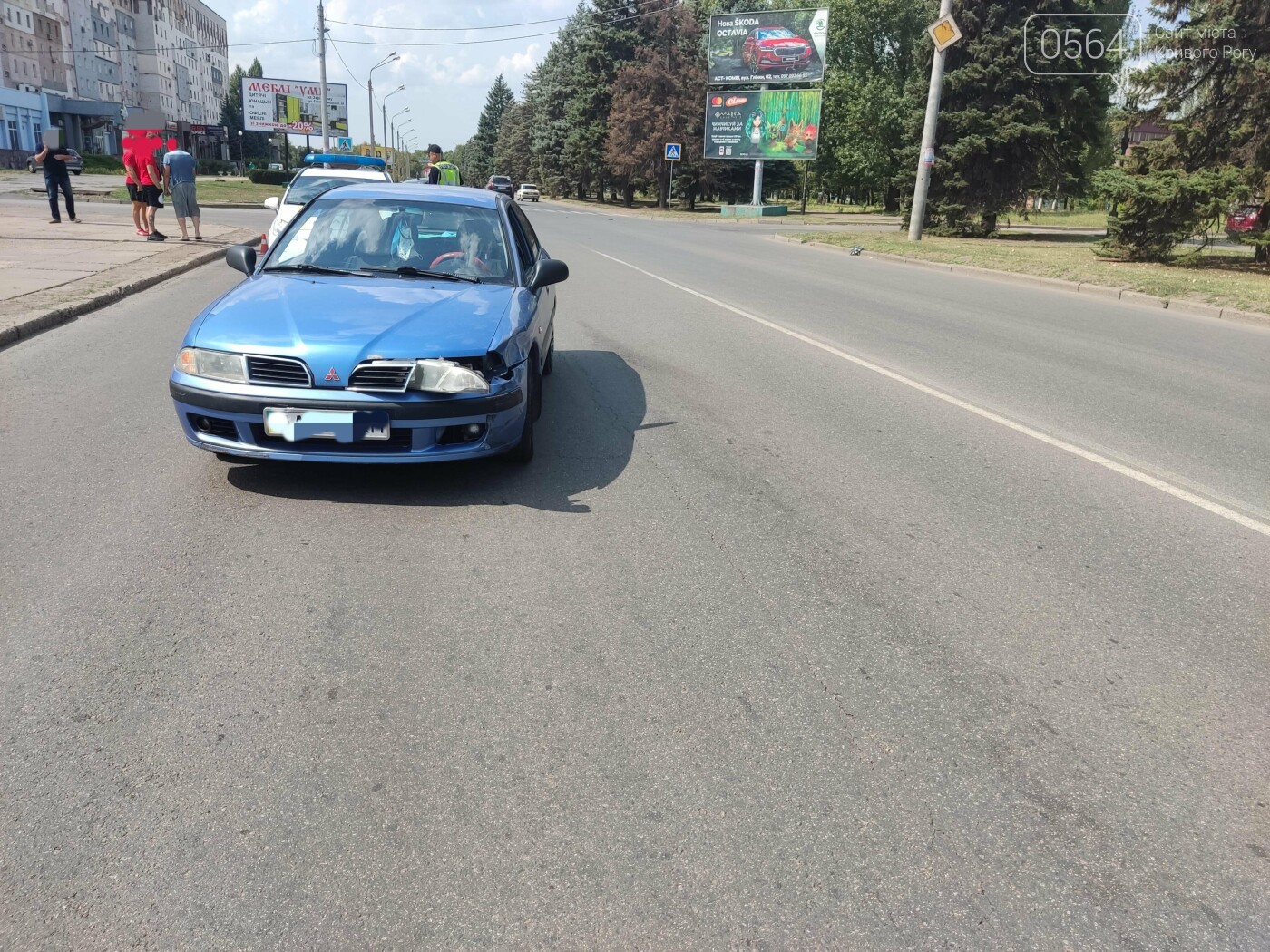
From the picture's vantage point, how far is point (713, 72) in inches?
2020

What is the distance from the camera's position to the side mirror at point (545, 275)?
244 inches

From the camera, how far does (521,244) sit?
6.77 metres

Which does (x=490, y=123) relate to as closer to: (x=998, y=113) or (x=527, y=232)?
(x=998, y=113)

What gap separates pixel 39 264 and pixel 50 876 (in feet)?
48.0

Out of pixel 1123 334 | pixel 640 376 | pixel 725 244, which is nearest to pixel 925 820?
pixel 640 376

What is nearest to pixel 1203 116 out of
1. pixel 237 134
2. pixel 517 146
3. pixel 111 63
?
pixel 517 146

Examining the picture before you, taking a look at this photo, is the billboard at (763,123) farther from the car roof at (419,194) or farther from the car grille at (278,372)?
the car grille at (278,372)

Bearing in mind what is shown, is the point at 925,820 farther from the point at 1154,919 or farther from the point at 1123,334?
the point at 1123,334

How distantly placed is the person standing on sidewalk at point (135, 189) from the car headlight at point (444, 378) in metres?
15.7

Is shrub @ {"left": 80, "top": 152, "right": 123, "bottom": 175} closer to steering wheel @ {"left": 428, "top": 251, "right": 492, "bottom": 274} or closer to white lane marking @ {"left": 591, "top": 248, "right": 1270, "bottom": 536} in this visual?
white lane marking @ {"left": 591, "top": 248, "right": 1270, "bottom": 536}

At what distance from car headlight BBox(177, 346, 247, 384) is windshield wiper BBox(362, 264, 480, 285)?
1.42 metres

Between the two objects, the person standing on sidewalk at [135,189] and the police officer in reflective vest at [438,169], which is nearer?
the police officer in reflective vest at [438,169]

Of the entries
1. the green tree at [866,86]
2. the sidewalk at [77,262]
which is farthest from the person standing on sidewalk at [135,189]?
the green tree at [866,86]

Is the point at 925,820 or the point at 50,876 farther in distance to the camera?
the point at 925,820
